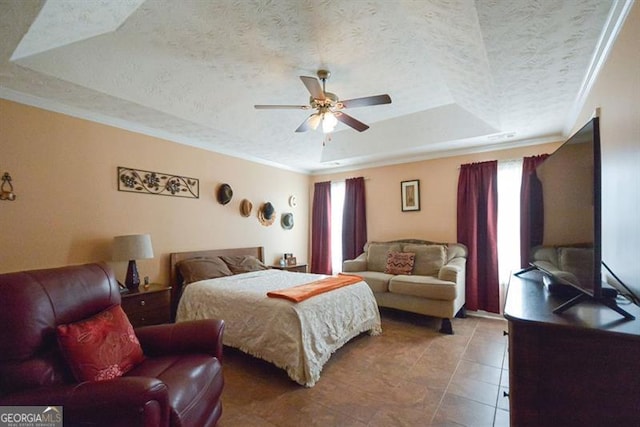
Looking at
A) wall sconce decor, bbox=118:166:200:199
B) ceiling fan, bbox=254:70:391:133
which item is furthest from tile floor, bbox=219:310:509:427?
ceiling fan, bbox=254:70:391:133

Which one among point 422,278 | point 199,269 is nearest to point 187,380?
point 199,269

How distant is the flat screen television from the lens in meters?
1.16

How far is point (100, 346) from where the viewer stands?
1.51 meters

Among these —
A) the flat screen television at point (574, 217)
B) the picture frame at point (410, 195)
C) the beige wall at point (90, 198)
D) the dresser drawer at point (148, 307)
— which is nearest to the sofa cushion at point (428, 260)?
the picture frame at point (410, 195)

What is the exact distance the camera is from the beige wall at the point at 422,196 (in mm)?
4277

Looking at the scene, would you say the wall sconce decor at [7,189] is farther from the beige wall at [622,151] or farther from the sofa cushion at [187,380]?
the beige wall at [622,151]

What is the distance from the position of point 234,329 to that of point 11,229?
6.85ft

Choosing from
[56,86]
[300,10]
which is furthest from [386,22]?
[56,86]

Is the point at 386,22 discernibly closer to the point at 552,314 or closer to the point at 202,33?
the point at 202,33

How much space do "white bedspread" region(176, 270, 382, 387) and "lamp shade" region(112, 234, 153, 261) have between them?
619 mm

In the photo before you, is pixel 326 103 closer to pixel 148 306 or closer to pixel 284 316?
pixel 284 316

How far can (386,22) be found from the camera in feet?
6.81

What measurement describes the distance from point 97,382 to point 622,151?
2.87 metres

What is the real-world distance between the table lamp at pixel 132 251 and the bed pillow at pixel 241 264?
1.14 meters
